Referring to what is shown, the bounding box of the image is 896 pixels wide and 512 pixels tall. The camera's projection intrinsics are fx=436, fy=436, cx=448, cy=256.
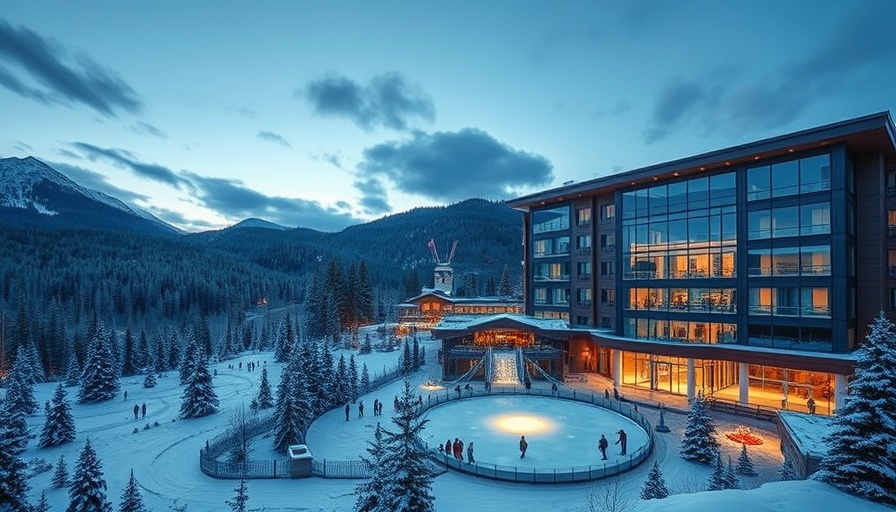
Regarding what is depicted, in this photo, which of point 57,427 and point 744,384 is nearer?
point 57,427

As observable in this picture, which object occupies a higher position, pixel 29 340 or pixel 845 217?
pixel 845 217

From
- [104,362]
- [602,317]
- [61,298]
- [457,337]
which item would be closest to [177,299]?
[61,298]

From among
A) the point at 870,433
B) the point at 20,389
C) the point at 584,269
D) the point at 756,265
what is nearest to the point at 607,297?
the point at 584,269

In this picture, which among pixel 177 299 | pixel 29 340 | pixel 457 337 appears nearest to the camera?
pixel 457 337

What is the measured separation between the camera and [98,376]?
1817 inches

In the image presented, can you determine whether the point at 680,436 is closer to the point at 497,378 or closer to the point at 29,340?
the point at 497,378

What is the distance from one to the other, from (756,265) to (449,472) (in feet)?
92.6

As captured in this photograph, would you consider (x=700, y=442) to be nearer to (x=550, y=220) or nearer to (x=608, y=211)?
(x=608, y=211)

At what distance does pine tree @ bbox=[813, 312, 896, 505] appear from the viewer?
11875 millimetres

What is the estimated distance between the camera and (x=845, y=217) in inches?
1158

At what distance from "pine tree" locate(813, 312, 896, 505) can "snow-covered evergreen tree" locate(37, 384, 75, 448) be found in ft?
147

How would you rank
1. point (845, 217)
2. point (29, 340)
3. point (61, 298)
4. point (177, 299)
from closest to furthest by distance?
point (845, 217)
point (29, 340)
point (61, 298)
point (177, 299)

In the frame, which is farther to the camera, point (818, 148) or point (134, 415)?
point (134, 415)

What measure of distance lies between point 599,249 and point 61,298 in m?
152
